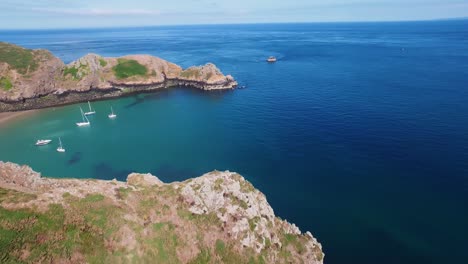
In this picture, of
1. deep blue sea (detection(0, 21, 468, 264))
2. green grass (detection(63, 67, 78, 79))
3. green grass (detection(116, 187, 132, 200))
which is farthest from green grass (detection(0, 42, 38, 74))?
green grass (detection(116, 187, 132, 200))

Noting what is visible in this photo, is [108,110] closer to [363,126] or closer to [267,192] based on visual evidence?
[267,192]

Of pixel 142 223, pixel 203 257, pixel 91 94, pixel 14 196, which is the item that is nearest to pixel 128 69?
pixel 91 94

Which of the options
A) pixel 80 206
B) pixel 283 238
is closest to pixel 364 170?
pixel 283 238

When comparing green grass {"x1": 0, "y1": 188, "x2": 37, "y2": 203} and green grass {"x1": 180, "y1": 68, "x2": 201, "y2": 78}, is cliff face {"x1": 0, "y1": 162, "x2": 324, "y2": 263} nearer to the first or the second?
green grass {"x1": 0, "y1": 188, "x2": 37, "y2": 203}

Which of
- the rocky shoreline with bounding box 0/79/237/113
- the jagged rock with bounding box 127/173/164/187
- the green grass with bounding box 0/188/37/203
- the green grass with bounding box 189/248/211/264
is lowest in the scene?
the green grass with bounding box 189/248/211/264

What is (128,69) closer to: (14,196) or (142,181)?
(142,181)
